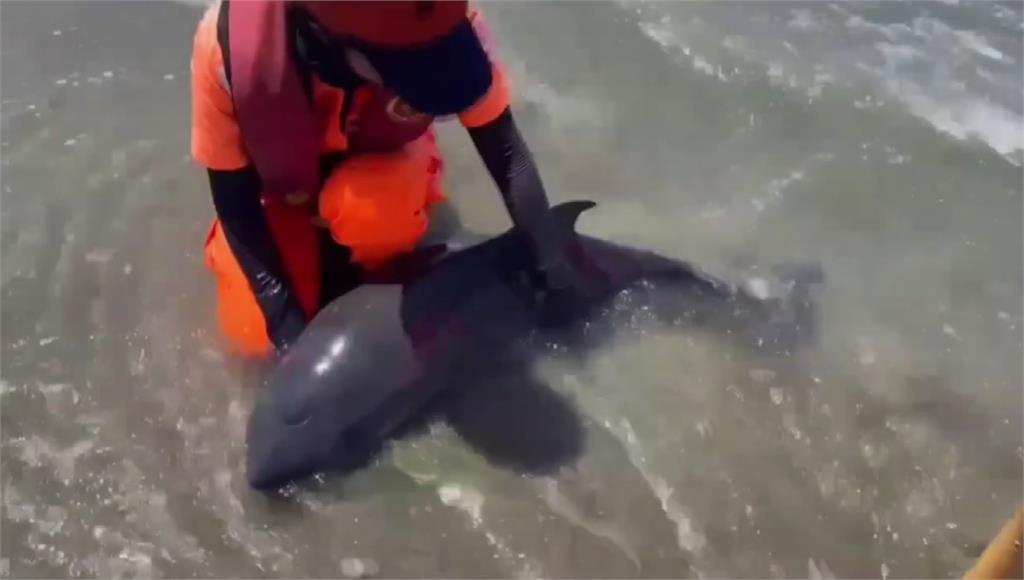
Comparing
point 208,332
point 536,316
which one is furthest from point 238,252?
point 536,316

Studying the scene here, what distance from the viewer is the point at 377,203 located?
316 cm

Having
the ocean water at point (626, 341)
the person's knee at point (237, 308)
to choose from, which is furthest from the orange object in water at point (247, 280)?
the ocean water at point (626, 341)

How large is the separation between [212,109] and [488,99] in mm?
691

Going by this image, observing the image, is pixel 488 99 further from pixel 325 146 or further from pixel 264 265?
pixel 264 265

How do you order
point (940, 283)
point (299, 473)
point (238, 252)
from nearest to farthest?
1. point (299, 473)
2. point (238, 252)
3. point (940, 283)

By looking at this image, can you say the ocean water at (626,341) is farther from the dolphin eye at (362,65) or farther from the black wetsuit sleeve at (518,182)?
the dolphin eye at (362,65)

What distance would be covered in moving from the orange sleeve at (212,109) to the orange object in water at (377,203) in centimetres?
27

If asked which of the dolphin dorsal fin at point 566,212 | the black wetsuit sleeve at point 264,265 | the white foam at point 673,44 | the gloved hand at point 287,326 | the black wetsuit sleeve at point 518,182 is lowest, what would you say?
the white foam at point 673,44

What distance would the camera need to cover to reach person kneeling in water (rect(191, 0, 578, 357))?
2.58 meters

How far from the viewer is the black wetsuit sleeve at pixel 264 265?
3139mm

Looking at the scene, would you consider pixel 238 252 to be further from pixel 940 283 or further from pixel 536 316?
pixel 940 283

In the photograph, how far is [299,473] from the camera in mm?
2982

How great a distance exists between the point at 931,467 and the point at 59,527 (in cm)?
231

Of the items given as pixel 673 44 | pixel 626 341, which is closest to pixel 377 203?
pixel 626 341
